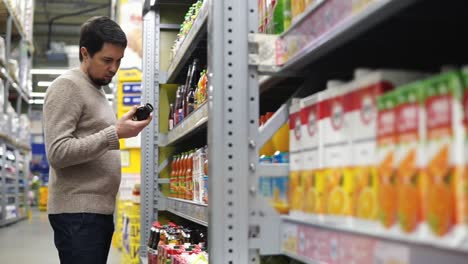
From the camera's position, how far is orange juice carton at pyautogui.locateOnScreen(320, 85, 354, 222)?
111cm

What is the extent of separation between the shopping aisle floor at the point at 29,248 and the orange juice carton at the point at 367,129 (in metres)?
4.97

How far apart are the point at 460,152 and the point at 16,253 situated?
20.0 ft

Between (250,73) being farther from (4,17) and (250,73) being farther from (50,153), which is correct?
(4,17)

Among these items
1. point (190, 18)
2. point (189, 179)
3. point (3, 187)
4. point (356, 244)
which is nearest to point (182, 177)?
point (189, 179)

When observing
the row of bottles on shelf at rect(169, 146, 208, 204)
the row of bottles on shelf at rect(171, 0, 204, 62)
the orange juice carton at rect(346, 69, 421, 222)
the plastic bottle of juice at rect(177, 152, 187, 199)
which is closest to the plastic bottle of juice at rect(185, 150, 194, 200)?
the row of bottles on shelf at rect(169, 146, 208, 204)

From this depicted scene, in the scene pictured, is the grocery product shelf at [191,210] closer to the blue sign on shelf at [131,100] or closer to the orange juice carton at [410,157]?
the orange juice carton at [410,157]

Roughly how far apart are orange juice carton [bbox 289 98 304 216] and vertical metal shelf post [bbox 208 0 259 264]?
20 centimetres

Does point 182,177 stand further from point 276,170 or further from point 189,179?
point 276,170

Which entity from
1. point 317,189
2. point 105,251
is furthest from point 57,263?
point 317,189

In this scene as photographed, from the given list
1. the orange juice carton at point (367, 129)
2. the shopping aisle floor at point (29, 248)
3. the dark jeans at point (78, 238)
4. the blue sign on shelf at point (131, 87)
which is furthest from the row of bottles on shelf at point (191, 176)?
the blue sign on shelf at point (131, 87)

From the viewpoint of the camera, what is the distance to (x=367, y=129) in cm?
104

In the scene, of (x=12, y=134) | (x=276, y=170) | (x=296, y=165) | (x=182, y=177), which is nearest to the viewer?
(x=296, y=165)

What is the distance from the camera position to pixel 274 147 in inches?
75.7

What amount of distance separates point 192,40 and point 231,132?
3.55ft
